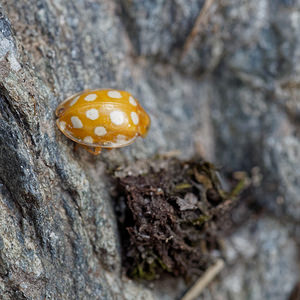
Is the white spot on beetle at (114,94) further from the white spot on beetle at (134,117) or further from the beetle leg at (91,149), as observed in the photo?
the beetle leg at (91,149)

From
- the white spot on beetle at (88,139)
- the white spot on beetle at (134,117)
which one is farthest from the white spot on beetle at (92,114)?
the white spot on beetle at (134,117)

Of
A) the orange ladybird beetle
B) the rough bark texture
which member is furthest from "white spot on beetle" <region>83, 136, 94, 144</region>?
the rough bark texture

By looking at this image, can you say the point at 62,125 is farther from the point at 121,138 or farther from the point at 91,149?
the point at 121,138

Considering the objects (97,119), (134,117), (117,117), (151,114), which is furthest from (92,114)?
(151,114)

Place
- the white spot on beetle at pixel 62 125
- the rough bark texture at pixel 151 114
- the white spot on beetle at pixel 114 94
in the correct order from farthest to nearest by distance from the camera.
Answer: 1. the white spot on beetle at pixel 114 94
2. the white spot on beetle at pixel 62 125
3. the rough bark texture at pixel 151 114

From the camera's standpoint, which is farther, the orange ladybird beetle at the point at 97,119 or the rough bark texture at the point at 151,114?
the orange ladybird beetle at the point at 97,119

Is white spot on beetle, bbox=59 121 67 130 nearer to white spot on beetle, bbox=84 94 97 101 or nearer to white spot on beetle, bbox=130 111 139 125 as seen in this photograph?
white spot on beetle, bbox=84 94 97 101

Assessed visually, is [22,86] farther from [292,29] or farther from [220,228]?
[292,29]

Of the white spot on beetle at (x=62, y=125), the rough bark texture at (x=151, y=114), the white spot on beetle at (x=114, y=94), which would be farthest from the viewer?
the white spot on beetle at (x=114, y=94)
